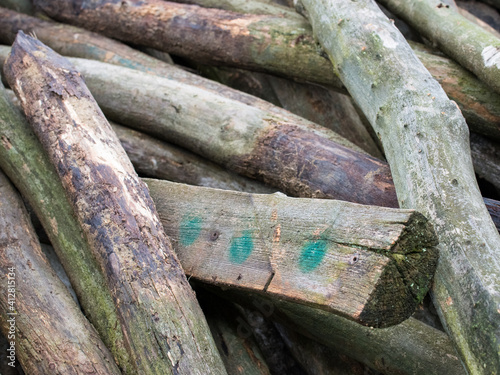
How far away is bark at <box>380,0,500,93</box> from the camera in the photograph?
9.80 feet

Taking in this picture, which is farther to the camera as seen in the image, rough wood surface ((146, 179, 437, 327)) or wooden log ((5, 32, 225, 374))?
wooden log ((5, 32, 225, 374))

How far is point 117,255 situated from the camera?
2229 mm

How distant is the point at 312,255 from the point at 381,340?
0.77 metres

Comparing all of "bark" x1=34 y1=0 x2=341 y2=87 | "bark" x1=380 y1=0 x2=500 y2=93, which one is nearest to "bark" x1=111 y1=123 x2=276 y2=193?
"bark" x1=34 y1=0 x2=341 y2=87

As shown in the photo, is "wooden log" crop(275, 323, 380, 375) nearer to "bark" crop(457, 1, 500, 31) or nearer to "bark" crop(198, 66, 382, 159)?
"bark" crop(198, 66, 382, 159)

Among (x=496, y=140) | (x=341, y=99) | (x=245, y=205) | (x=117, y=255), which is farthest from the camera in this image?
(x=341, y=99)

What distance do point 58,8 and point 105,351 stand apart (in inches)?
129

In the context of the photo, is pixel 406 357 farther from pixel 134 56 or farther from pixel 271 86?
pixel 134 56

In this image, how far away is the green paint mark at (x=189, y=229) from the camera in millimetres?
2498

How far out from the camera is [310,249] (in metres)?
2.09

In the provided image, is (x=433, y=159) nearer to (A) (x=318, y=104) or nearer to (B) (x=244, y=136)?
(B) (x=244, y=136)

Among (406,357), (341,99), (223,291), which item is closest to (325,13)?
(341,99)

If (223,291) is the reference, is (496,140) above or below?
above

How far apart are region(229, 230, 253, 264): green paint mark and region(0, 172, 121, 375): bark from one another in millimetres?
717
